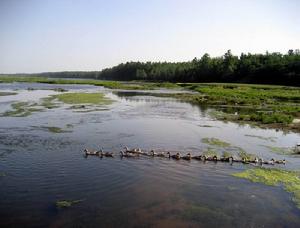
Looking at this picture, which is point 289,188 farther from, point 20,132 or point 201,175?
point 20,132

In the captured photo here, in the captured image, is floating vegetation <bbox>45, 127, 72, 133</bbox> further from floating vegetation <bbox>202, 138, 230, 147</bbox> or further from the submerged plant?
the submerged plant

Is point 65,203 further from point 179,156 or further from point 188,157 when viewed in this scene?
point 188,157

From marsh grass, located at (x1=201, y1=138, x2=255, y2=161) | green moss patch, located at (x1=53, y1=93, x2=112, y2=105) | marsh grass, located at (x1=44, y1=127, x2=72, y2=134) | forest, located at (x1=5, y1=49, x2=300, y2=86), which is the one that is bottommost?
marsh grass, located at (x1=201, y1=138, x2=255, y2=161)

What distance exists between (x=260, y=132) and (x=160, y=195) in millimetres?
18977

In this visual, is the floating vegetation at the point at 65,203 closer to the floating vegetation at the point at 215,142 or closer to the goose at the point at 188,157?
the goose at the point at 188,157

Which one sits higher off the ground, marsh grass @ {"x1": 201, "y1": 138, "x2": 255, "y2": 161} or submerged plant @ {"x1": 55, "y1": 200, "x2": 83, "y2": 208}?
marsh grass @ {"x1": 201, "y1": 138, "x2": 255, "y2": 161}

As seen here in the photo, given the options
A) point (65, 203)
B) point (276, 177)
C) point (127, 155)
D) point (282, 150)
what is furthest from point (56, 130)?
point (276, 177)

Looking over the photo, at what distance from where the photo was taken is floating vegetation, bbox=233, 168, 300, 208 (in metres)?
18.3

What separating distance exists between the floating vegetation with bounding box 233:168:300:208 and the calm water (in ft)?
2.19

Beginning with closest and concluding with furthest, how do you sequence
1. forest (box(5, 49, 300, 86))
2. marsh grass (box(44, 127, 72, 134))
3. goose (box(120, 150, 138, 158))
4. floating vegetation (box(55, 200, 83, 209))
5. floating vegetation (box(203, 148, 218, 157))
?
1. floating vegetation (box(55, 200, 83, 209))
2. goose (box(120, 150, 138, 158))
3. floating vegetation (box(203, 148, 218, 157))
4. marsh grass (box(44, 127, 72, 134))
5. forest (box(5, 49, 300, 86))

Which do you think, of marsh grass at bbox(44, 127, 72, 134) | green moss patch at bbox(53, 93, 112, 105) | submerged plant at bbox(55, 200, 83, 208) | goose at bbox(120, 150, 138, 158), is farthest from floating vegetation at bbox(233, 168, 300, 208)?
green moss patch at bbox(53, 93, 112, 105)

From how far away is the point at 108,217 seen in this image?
13.9 metres

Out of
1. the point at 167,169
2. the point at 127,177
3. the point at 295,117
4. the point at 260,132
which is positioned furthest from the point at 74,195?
the point at 295,117

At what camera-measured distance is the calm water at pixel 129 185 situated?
1405cm
